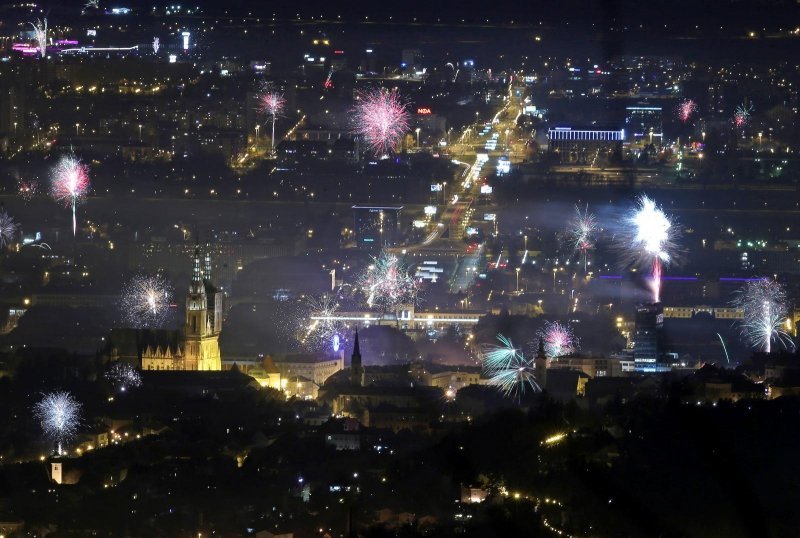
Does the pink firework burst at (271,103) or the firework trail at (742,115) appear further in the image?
the firework trail at (742,115)

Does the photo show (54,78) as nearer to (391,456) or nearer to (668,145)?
(668,145)

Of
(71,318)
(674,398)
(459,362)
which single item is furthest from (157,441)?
(71,318)

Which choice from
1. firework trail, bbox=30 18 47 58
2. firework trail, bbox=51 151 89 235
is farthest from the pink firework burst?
firework trail, bbox=51 151 89 235

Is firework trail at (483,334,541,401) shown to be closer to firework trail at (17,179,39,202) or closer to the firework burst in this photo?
the firework burst

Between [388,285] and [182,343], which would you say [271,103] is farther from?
[182,343]

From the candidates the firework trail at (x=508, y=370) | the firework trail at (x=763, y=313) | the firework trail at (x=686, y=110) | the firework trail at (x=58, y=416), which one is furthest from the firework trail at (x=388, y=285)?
the firework trail at (x=686, y=110)

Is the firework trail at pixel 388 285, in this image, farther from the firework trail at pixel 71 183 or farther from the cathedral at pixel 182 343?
the firework trail at pixel 71 183
